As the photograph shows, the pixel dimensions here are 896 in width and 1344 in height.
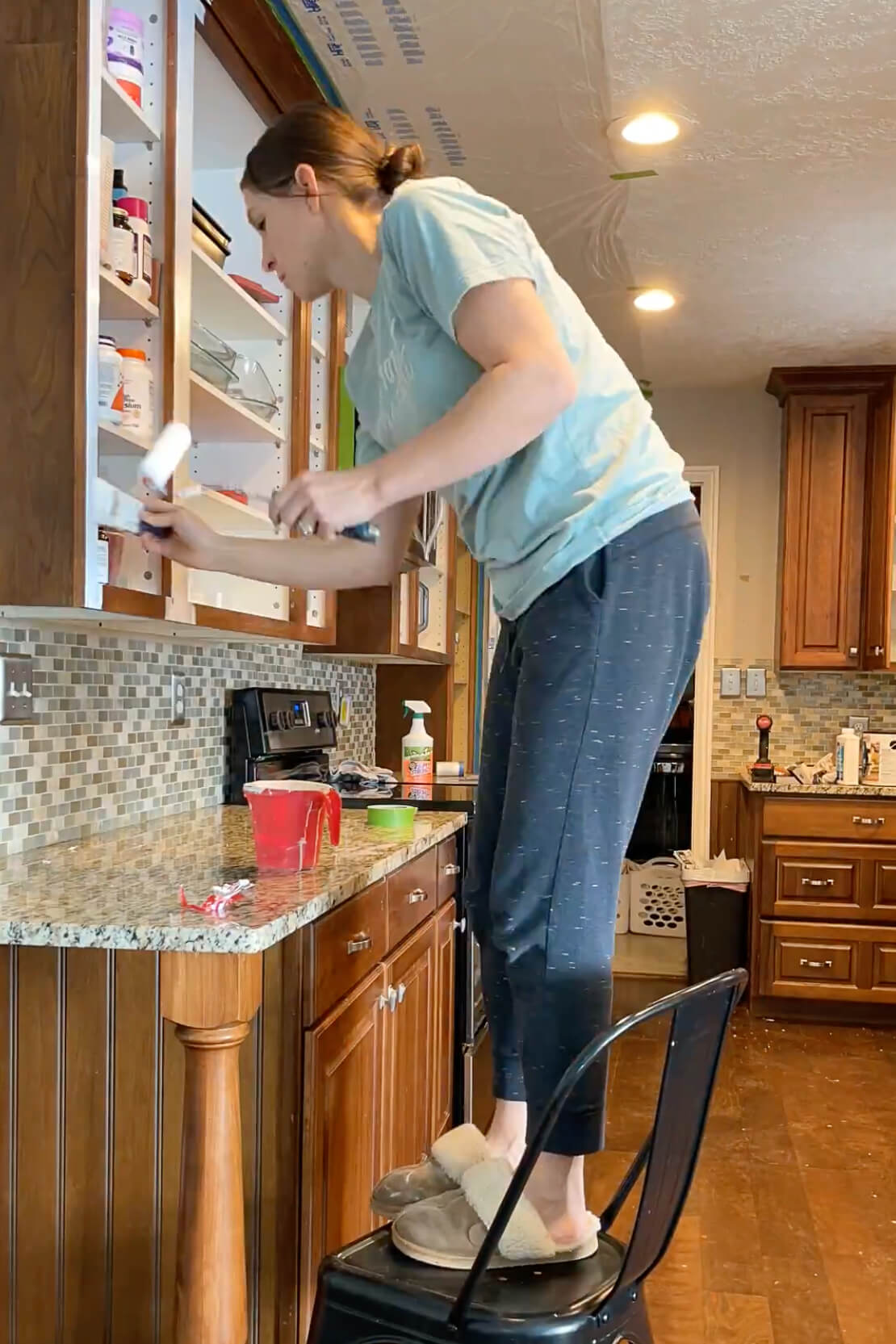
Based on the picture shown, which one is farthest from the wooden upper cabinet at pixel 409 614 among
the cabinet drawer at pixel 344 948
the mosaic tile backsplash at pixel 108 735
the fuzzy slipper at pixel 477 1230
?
the fuzzy slipper at pixel 477 1230

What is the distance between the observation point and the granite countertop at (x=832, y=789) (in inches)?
157

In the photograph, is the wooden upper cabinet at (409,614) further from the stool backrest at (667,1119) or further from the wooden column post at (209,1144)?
the stool backrest at (667,1119)

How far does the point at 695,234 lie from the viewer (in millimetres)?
3217

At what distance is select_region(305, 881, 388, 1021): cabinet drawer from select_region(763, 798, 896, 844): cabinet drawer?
99.4 inches

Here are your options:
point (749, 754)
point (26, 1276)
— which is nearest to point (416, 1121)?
point (26, 1276)

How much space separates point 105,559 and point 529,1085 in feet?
2.76

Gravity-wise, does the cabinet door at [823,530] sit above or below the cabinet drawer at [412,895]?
above

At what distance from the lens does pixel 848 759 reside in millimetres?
4246

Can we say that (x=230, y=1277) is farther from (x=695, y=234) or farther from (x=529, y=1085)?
(x=695, y=234)

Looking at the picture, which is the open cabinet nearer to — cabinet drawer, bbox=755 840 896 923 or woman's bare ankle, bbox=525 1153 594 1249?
woman's bare ankle, bbox=525 1153 594 1249

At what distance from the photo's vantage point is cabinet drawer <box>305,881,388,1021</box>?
4.79ft

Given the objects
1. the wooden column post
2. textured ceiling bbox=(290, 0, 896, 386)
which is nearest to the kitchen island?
the wooden column post

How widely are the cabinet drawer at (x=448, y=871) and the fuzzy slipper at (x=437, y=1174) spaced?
3.71 feet

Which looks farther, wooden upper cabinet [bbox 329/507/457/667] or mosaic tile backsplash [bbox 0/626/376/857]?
wooden upper cabinet [bbox 329/507/457/667]
